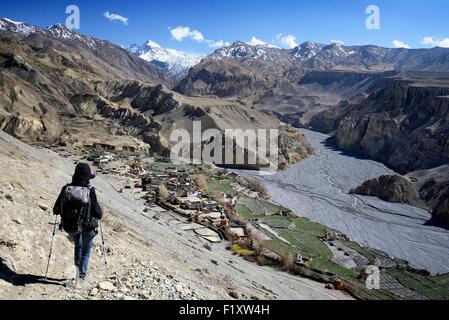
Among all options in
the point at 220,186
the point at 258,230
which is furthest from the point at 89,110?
the point at 258,230

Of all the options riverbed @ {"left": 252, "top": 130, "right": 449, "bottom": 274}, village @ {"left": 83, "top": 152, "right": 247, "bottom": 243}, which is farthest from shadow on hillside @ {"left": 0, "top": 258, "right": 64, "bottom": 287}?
riverbed @ {"left": 252, "top": 130, "right": 449, "bottom": 274}

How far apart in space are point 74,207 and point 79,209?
0.09 metres

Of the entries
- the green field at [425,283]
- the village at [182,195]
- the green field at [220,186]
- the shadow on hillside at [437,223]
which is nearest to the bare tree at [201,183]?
the village at [182,195]

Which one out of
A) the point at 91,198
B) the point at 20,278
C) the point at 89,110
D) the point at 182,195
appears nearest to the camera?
A: the point at 91,198

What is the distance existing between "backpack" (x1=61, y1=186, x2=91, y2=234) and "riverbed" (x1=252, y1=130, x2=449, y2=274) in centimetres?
3627

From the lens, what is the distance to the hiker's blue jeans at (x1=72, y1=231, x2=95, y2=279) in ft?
25.3

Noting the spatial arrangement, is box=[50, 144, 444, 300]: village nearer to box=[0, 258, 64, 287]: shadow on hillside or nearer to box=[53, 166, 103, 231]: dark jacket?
box=[0, 258, 64, 287]: shadow on hillside

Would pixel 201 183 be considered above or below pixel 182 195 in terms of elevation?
above

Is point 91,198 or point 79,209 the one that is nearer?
point 79,209

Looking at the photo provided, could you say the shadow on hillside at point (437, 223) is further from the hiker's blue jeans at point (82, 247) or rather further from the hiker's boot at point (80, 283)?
the hiker's blue jeans at point (82, 247)

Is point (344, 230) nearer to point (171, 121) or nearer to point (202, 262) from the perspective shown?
point (202, 262)

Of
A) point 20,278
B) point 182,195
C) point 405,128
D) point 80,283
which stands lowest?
point 182,195

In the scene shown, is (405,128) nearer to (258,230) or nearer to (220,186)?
(220,186)

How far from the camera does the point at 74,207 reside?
7.45m
